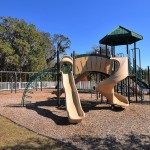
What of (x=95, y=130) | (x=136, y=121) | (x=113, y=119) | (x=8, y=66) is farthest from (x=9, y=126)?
(x=8, y=66)

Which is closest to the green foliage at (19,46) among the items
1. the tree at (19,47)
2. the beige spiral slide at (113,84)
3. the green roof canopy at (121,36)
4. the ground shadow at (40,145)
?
the tree at (19,47)

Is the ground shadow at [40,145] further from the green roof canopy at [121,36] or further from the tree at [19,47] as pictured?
the tree at [19,47]

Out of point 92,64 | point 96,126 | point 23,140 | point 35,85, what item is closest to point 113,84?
point 92,64

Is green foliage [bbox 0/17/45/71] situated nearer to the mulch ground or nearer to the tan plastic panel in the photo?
the tan plastic panel

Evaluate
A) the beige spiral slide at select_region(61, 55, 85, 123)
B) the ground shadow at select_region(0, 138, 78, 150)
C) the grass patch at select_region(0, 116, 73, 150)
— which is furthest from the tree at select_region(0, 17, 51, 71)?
the ground shadow at select_region(0, 138, 78, 150)

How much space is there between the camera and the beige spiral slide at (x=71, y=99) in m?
11.0

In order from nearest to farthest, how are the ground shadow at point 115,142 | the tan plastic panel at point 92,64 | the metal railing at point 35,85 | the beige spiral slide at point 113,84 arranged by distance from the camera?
1. the ground shadow at point 115,142
2. the beige spiral slide at point 113,84
3. the tan plastic panel at point 92,64
4. the metal railing at point 35,85

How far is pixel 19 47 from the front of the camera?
120ft

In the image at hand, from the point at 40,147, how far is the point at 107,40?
11.9m

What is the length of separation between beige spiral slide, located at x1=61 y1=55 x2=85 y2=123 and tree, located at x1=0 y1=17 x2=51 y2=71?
2100 centimetres

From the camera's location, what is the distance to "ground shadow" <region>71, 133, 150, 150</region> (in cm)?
780

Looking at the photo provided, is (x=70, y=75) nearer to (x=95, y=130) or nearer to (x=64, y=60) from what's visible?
(x=64, y=60)

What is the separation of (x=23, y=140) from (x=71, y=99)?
15.5 feet

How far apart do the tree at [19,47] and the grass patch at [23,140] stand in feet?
83.2
